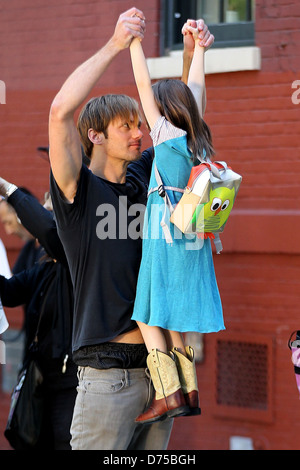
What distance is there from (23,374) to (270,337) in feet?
6.62

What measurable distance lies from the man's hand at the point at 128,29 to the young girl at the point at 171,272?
5 centimetres

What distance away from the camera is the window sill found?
5863 millimetres

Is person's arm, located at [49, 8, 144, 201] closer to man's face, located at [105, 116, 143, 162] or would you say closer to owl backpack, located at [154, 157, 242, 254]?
man's face, located at [105, 116, 143, 162]

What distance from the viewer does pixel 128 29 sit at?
324cm

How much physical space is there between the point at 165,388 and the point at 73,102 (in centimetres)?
120

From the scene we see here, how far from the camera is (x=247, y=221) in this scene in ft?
19.3

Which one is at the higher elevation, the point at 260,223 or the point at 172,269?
the point at 172,269

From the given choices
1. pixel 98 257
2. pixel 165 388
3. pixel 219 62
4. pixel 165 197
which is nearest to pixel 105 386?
pixel 165 388

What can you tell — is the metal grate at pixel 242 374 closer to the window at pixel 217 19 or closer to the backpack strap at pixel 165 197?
the window at pixel 217 19

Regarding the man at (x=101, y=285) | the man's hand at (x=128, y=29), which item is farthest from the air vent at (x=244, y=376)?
the man's hand at (x=128, y=29)

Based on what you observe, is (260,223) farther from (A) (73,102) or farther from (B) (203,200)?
(A) (73,102)

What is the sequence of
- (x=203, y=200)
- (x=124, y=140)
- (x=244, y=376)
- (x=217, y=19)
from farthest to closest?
(x=217, y=19) < (x=244, y=376) < (x=124, y=140) < (x=203, y=200)
